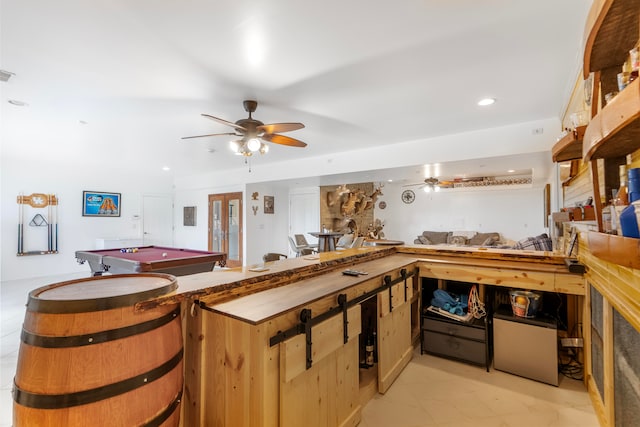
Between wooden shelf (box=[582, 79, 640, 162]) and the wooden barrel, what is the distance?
143cm

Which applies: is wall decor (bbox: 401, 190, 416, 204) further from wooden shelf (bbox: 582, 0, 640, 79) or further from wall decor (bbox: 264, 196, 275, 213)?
wooden shelf (bbox: 582, 0, 640, 79)

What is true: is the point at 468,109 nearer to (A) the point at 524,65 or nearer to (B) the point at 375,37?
(A) the point at 524,65

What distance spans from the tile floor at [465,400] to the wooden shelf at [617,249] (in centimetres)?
158

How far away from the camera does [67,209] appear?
666cm

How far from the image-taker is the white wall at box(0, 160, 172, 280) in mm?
5965

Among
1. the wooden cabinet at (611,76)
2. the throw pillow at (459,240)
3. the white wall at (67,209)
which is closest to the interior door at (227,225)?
the white wall at (67,209)

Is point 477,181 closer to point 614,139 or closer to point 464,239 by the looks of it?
point 464,239

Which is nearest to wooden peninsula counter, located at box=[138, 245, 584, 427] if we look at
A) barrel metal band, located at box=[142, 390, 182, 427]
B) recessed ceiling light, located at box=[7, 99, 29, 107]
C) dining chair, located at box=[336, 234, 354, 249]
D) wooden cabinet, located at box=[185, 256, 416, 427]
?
wooden cabinet, located at box=[185, 256, 416, 427]

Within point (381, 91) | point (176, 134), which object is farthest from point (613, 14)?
point (176, 134)

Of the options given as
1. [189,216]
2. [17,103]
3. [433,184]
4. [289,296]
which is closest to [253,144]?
[289,296]

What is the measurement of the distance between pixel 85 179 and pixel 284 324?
8095 mm

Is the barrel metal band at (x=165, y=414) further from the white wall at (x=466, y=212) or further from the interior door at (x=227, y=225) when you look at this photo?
the white wall at (x=466, y=212)

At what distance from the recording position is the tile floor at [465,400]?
6.07 ft

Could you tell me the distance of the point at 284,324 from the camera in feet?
4.22
